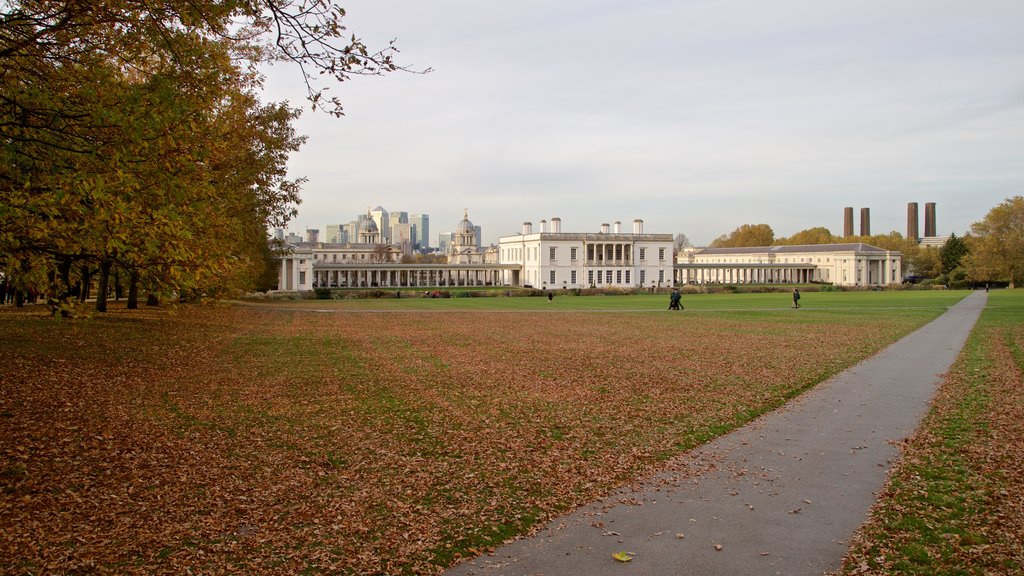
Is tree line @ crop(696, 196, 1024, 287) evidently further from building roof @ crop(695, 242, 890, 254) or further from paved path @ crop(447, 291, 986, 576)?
paved path @ crop(447, 291, 986, 576)

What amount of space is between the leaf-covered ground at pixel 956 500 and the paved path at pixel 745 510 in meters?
0.21

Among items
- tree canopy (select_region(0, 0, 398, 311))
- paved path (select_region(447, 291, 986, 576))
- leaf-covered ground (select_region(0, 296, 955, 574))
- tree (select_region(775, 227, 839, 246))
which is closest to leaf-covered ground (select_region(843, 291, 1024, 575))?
paved path (select_region(447, 291, 986, 576))

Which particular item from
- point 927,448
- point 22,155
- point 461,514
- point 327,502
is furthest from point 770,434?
point 22,155

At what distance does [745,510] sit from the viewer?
6.51 m

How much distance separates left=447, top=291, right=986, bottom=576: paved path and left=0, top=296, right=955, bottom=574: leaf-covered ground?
42 cm

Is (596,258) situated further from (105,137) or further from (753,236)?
(105,137)

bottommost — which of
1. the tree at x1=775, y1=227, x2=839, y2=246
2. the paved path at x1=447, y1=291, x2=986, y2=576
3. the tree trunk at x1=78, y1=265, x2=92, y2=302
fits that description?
the paved path at x1=447, y1=291, x2=986, y2=576

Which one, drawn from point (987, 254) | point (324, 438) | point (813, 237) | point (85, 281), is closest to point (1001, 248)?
point (987, 254)

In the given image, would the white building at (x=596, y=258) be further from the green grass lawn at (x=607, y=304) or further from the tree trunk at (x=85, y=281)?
the tree trunk at (x=85, y=281)

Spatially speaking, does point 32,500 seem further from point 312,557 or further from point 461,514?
point 461,514

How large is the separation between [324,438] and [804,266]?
128 meters

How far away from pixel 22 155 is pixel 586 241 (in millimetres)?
97546

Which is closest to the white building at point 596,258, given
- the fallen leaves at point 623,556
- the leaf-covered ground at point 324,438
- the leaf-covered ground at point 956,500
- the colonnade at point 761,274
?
the colonnade at point 761,274

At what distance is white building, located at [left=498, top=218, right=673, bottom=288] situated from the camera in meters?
105
